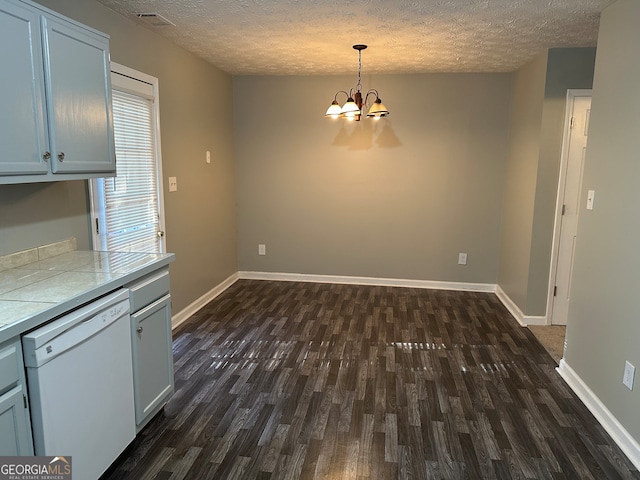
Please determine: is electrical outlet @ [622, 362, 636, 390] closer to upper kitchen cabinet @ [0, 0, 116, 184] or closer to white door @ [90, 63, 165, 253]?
upper kitchen cabinet @ [0, 0, 116, 184]

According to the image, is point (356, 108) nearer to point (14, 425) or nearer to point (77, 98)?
point (77, 98)

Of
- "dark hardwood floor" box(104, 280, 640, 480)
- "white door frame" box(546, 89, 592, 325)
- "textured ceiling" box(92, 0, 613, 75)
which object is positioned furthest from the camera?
"white door frame" box(546, 89, 592, 325)

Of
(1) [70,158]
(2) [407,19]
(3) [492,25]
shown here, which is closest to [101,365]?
(1) [70,158]

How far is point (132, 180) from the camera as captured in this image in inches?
128

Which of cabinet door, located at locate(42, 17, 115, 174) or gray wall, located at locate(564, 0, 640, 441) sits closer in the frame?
cabinet door, located at locate(42, 17, 115, 174)

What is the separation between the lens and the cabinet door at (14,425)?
4.73ft

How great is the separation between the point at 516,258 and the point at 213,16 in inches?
137

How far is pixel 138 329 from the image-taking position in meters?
2.17

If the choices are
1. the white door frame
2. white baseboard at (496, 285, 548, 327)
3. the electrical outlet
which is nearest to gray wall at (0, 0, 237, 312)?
white baseboard at (496, 285, 548, 327)

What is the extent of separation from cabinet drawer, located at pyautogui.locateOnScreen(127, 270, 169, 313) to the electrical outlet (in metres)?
2.54

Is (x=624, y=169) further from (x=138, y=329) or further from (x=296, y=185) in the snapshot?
(x=296, y=185)

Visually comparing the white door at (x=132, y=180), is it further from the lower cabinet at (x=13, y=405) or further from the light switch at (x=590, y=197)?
the light switch at (x=590, y=197)

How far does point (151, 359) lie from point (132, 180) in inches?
59.3

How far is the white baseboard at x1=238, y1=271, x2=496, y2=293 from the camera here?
5.14 meters
